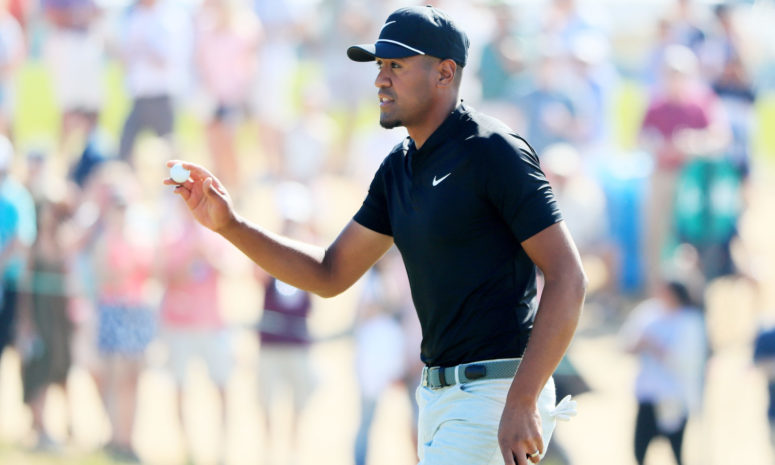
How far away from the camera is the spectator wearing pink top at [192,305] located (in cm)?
845

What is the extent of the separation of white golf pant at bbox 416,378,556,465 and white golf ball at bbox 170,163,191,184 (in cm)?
108

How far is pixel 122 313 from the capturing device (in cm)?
863

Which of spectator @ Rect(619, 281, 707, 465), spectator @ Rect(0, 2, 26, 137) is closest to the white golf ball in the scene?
spectator @ Rect(619, 281, 707, 465)

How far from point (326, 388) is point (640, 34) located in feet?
51.7

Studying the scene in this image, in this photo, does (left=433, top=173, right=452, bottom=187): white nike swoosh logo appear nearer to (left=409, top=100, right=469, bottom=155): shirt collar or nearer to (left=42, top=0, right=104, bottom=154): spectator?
(left=409, top=100, right=469, bottom=155): shirt collar

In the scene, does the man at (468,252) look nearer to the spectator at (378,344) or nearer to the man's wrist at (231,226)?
the man's wrist at (231,226)

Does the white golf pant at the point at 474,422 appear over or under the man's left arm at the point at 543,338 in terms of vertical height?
under

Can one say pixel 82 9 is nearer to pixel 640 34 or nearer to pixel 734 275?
pixel 734 275

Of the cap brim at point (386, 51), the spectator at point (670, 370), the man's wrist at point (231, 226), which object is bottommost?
the spectator at point (670, 370)

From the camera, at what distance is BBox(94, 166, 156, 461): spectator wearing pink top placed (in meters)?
8.60

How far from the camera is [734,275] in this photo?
9.26 m

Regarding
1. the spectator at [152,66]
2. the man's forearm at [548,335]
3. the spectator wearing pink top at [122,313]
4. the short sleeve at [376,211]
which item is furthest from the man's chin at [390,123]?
the spectator at [152,66]

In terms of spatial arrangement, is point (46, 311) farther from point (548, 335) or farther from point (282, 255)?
point (548, 335)

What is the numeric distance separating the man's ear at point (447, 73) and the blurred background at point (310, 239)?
3.97 m
